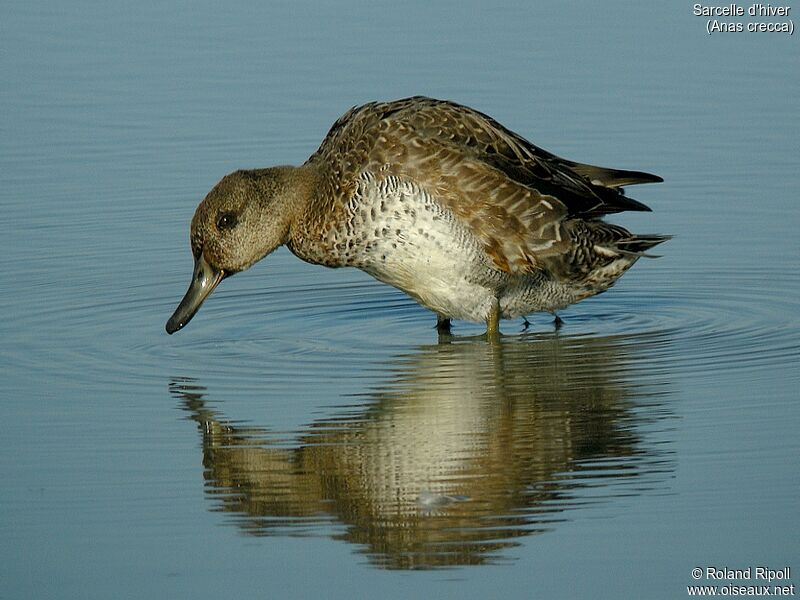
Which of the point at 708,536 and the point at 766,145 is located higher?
the point at 766,145

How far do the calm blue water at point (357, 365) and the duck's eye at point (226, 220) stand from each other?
0.76 metres

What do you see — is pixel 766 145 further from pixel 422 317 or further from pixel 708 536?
pixel 708 536

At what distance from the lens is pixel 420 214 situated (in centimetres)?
1036

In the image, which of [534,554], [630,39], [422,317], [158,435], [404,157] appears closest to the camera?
[534,554]

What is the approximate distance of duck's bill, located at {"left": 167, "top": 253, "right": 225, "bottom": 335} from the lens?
1063cm

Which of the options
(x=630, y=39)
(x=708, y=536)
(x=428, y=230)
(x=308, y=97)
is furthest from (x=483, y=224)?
(x=630, y=39)

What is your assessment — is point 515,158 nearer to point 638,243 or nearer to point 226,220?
point 638,243

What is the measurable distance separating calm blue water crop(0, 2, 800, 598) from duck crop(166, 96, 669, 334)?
40 centimetres

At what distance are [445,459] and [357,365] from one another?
6.38ft

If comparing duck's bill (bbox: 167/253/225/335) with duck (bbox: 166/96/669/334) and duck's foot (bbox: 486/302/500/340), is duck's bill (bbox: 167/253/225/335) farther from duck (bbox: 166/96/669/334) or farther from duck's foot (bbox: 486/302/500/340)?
duck's foot (bbox: 486/302/500/340)

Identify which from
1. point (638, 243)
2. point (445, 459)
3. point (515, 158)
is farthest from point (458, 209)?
point (445, 459)

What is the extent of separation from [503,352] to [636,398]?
150cm

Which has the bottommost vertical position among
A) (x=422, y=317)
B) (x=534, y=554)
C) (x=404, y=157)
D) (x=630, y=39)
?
(x=534, y=554)

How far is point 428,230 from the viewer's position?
408 inches
